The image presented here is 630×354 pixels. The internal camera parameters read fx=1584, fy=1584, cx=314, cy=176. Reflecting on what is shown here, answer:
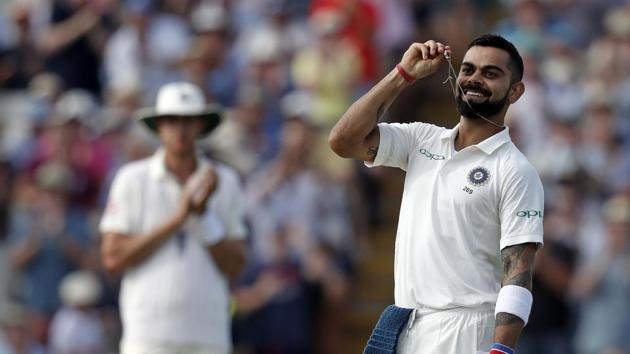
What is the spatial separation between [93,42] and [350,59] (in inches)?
120

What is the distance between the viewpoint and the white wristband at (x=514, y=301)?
22.2 ft

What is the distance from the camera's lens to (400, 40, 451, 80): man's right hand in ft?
23.0

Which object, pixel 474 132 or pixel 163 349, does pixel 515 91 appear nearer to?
pixel 474 132

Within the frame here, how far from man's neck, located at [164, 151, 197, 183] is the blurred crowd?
11.7ft

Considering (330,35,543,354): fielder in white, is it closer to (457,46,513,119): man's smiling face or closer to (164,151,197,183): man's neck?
(457,46,513,119): man's smiling face

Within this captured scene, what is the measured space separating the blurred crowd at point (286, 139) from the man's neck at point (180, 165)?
3.58 m

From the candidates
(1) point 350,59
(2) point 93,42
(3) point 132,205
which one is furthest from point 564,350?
(2) point 93,42

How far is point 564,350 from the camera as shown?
13.4 m

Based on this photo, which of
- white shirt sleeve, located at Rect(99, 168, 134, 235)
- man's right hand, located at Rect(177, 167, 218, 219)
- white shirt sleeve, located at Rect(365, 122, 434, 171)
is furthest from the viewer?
white shirt sleeve, located at Rect(99, 168, 134, 235)

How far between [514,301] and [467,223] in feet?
1.42

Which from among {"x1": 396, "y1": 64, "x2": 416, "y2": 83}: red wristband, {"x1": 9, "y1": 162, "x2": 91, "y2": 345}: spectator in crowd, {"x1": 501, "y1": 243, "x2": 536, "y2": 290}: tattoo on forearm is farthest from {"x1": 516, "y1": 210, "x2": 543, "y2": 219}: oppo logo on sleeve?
{"x1": 9, "y1": 162, "x2": 91, "y2": 345}: spectator in crowd

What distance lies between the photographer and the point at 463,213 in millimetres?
6988

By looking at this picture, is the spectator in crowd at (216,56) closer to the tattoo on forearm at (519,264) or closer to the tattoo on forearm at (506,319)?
the tattoo on forearm at (519,264)

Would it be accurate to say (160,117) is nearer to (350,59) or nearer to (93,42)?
(350,59)
